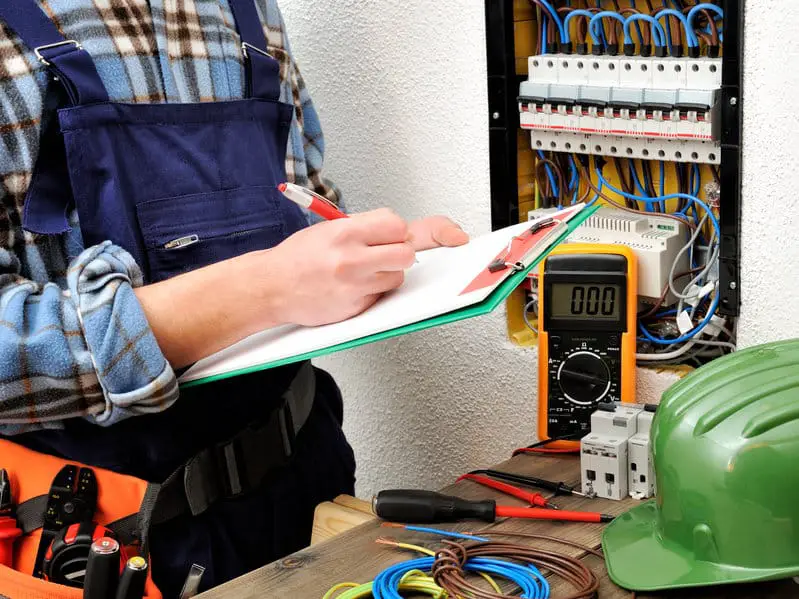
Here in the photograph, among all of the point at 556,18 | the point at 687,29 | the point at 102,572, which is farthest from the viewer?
the point at 556,18

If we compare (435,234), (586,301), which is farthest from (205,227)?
(586,301)

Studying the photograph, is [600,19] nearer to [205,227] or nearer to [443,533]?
[205,227]

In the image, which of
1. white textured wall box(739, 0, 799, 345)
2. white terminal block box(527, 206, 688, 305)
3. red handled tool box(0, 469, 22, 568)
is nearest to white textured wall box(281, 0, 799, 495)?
white textured wall box(739, 0, 799, 345)

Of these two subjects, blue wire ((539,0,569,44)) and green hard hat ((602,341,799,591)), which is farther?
blue wire ((539,0,569,44))

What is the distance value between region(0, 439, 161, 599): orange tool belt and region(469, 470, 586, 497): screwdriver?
1.29 ft

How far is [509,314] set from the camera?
4.69 feet

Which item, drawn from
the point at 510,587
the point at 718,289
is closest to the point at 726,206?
the point at 718,289

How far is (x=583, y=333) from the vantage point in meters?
1.23

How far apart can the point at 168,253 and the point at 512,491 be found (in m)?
0.46

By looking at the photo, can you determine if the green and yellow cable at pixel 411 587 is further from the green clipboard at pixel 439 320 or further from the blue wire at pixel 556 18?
the blue wire at pixel 556 18

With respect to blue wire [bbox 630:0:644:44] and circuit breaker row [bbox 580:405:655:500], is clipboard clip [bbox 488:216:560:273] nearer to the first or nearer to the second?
circuit breaker row [bbox 580:405:655:500]

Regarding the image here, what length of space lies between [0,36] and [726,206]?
81cm

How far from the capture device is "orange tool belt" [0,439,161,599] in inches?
40.7

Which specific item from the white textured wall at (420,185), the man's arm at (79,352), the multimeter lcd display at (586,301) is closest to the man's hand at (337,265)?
the man's arm at (79,352)
